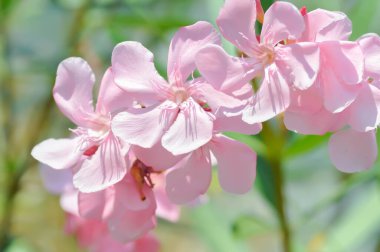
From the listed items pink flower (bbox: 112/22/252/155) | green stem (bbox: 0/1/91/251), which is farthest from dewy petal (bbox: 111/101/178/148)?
green stem (bbox: 0/1/91/251)

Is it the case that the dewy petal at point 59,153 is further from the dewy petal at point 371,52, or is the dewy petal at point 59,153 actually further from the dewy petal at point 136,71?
the dewy petal at point 371,52

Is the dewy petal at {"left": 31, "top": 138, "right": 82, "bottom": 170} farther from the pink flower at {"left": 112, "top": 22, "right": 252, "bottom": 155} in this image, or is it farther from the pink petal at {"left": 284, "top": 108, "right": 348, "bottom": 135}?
the pink petal at {"left": 284, "top": 108, "right": 348, "bottom": 135}

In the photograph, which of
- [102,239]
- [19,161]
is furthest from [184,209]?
[102,239]

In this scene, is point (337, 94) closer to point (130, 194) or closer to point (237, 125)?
point (237, 125)

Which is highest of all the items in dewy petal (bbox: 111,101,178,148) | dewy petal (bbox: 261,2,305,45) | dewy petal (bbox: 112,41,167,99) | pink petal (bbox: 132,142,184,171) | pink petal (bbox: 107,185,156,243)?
dewy petal (bbox: 261,2,305,45)

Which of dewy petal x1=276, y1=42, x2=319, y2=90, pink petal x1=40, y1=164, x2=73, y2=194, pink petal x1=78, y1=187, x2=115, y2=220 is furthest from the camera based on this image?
pink petal x1=40, y1=164, x2=73, y2=194

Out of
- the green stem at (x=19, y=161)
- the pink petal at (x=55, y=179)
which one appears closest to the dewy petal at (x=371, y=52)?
the pink petal at (x=55, y=179)
